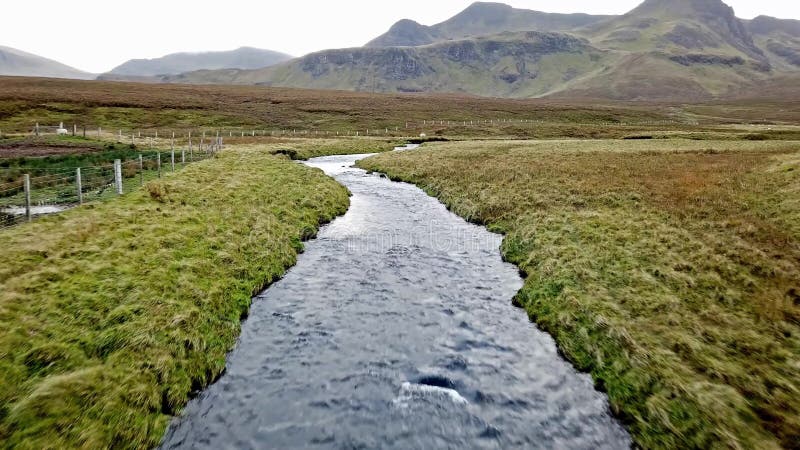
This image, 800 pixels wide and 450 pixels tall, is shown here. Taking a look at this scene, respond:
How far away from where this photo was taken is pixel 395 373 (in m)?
12.9

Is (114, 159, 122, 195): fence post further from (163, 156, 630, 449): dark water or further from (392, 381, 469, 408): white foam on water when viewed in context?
(392, 381, 469, 408): white foam on water

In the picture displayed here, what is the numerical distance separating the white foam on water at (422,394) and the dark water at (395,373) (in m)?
0.04

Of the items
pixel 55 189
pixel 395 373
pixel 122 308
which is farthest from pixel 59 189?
pixel 395 373

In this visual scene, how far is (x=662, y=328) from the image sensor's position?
13695mm

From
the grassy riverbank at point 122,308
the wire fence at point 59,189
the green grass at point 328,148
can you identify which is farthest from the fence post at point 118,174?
the green grass at point 328,148

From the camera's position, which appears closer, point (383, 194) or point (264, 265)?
point (264, 265)

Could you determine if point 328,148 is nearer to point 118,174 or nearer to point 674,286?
point 118,174

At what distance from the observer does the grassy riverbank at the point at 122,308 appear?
31.1 feet

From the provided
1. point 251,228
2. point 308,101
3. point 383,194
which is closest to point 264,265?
point 251,228

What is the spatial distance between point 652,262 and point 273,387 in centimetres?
1599

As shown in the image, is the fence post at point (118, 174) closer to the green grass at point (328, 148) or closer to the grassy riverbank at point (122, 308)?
the grassy riverbank at point (122, 308)

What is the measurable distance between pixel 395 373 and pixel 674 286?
11.3 metres

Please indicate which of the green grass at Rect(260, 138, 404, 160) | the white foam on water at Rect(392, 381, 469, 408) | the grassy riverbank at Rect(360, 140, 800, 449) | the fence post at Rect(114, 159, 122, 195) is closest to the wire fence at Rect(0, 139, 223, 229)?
the fence post at Rect(114, 159, 122, 195)

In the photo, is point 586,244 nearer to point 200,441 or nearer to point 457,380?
point 457,380
